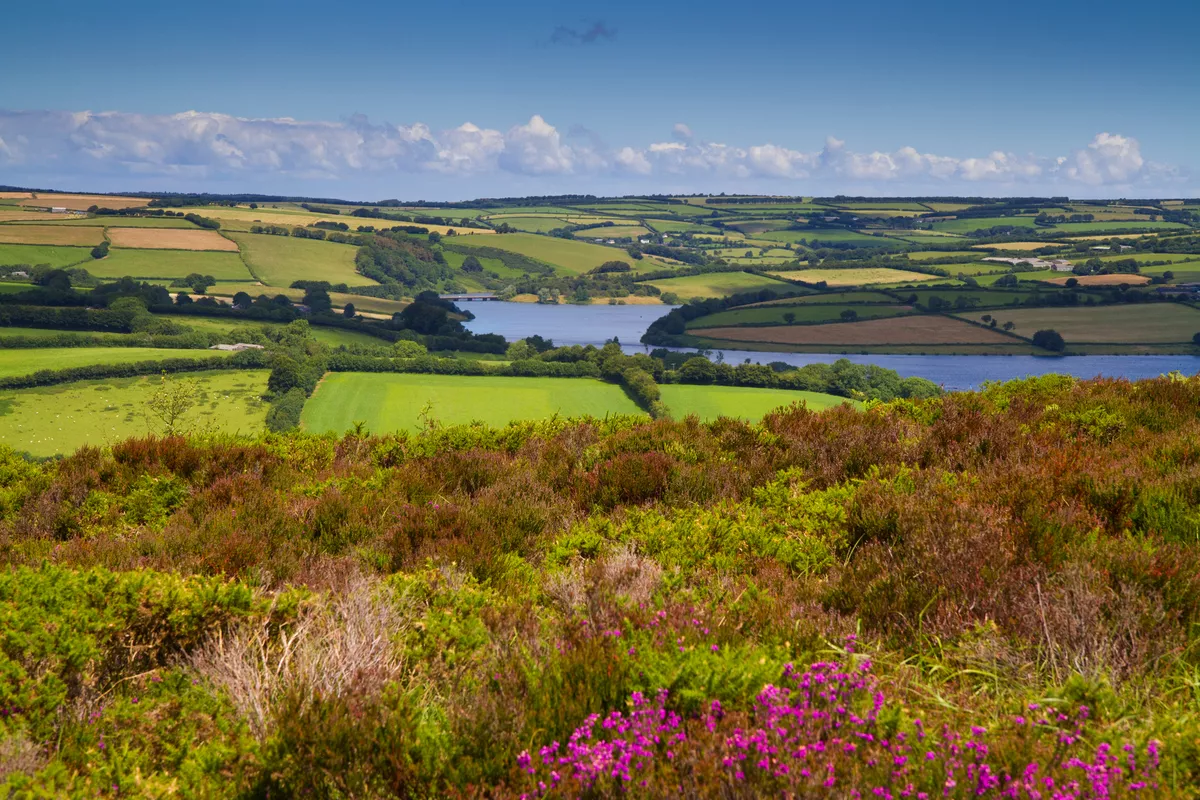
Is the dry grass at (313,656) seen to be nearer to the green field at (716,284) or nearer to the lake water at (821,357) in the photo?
the lake water at (821,357)

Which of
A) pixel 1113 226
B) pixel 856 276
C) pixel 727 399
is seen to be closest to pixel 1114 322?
pixel 856 276

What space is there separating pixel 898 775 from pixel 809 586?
7.59ft

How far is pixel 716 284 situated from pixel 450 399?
113m

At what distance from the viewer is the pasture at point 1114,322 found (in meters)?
90.9

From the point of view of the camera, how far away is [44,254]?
482 feet

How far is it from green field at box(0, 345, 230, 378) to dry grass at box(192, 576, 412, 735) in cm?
9252

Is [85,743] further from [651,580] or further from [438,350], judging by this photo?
[438,350]

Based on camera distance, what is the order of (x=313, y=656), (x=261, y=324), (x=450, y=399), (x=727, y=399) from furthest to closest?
1. (x=261, y=324)
2. (x=450, y=399)
3. (x=727, y=399)
4. (x=313, y=656)

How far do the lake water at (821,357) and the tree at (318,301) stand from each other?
2880 centimetres

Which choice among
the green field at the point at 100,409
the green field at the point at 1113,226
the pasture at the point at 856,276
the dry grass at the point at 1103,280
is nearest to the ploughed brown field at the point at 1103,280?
the dry grass at the point at 1103,280

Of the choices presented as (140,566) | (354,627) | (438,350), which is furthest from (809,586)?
(438,350)

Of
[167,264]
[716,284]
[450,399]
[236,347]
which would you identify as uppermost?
[167,264]

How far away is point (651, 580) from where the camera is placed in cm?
461

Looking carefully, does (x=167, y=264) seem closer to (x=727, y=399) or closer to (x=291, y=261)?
(x=291, y=261)
